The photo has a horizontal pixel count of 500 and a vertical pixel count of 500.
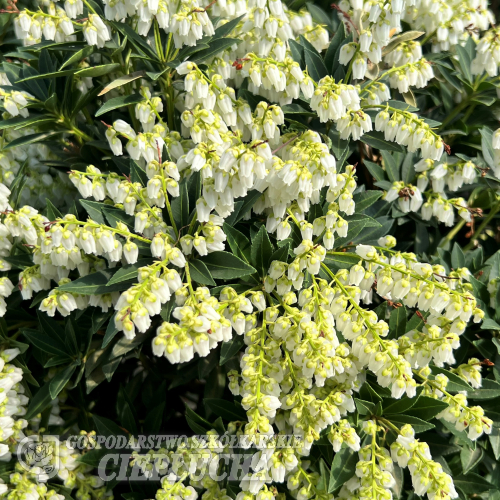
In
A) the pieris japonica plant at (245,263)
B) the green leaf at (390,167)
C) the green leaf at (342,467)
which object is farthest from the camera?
the green leaf at (390,167)

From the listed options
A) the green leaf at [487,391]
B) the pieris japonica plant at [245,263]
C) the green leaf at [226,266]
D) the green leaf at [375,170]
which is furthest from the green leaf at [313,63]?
the green leaf at [487,391]

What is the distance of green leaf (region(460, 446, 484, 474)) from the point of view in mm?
2160

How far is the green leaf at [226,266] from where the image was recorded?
1.89m

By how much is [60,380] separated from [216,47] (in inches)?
63.3

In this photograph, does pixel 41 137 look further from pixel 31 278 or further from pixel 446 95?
pixel 446 95

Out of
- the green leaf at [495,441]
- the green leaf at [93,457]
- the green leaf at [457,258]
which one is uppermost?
the green leaf at [457,258]

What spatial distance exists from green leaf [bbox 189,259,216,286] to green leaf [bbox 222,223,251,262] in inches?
7.2

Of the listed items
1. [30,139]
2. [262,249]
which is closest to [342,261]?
[262,249]

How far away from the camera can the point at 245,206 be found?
2027mm

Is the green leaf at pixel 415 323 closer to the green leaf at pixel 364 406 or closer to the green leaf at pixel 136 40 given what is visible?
the green leaf at pixel 364 406

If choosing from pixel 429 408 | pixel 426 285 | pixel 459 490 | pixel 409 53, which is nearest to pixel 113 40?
pixel 409 53

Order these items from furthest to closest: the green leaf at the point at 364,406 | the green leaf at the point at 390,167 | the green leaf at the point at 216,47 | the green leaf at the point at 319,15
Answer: the green leaf at the point at 319,15 < the green leaf at the point at 390,167 < the green leaf at the point at 216,47 < the green leaf at the point at 364,406

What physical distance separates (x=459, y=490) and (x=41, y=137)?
8.26ft

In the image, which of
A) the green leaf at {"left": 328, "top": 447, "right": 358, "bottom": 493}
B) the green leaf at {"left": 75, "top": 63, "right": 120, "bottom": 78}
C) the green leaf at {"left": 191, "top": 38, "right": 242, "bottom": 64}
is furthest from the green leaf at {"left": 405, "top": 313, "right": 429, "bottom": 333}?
the green leaf at {"left": 75, "top": 63, "right": 120, "bottom": 78}
